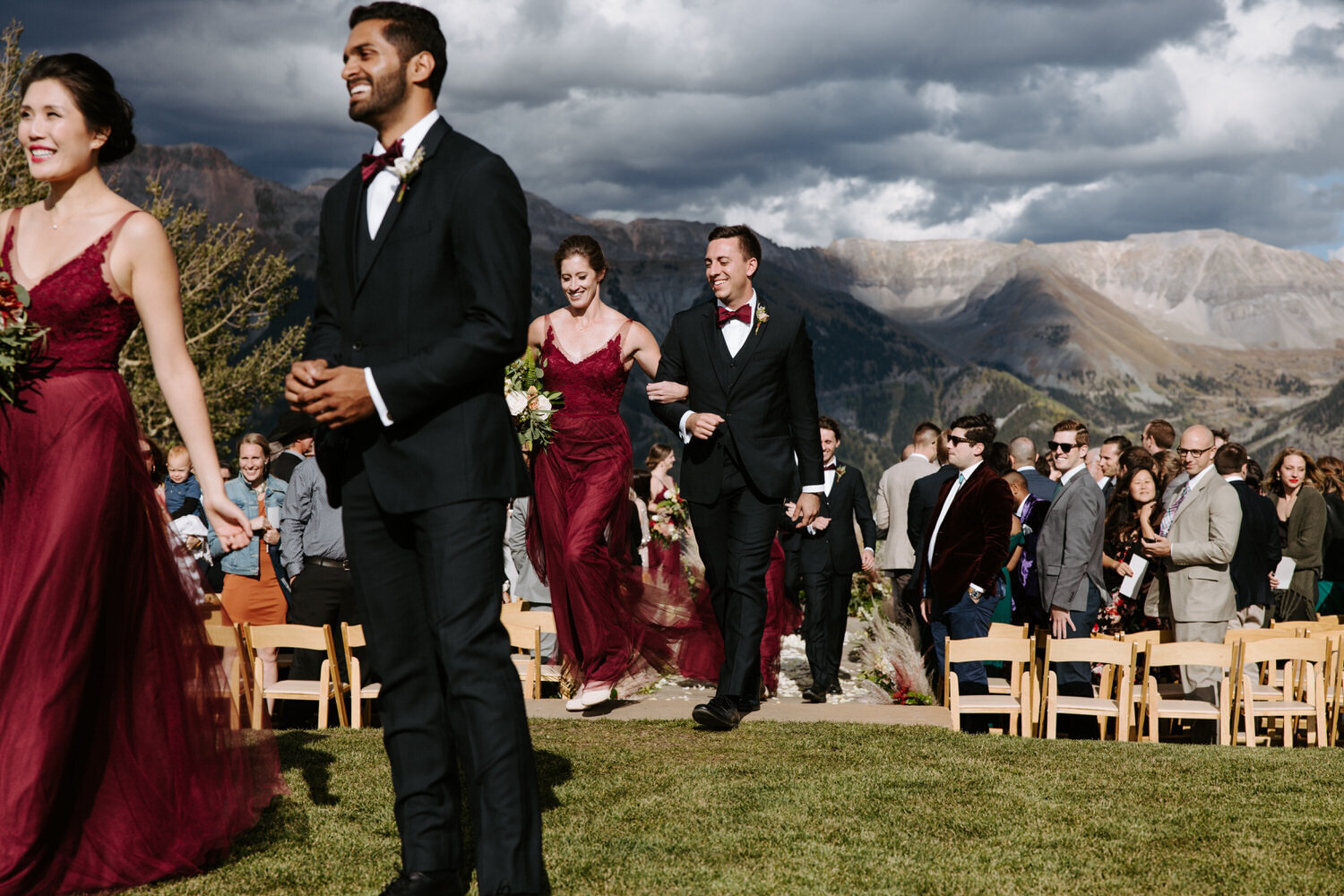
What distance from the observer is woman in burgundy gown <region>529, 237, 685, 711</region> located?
297 inches

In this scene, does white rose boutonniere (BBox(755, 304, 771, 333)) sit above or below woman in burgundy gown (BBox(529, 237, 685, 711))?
above

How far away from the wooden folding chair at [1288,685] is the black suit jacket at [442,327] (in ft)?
20.7

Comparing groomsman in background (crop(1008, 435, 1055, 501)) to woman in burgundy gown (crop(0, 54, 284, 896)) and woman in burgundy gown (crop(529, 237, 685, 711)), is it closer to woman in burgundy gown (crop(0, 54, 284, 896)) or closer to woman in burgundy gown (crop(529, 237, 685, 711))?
woman in burgundy gown (crop(529, 237, 685, 711))

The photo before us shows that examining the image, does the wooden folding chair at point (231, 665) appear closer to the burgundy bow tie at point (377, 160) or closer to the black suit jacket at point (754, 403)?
the burgundy bow tie at point (377, 160)

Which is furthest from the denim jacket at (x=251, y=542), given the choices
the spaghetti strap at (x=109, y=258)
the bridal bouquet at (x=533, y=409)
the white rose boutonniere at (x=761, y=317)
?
the spaghetti strap at (x=109, y=258)

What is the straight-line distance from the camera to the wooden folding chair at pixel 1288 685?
8086mm

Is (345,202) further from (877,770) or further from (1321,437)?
(1321,437)

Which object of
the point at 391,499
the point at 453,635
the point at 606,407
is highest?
the point at 606,407

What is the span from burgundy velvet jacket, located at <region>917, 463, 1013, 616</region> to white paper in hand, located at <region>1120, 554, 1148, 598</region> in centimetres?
176

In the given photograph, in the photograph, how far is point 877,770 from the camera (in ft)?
18.5

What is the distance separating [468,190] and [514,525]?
7943 mm

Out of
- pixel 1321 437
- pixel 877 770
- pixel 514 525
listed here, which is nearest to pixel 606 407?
pixel 877 770

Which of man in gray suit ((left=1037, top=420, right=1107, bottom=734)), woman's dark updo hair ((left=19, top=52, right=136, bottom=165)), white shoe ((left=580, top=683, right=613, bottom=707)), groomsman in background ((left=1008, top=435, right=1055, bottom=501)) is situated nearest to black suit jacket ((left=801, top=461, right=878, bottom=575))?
groomsman in background ((left=1008, top=435, right=1055, bottom=501))

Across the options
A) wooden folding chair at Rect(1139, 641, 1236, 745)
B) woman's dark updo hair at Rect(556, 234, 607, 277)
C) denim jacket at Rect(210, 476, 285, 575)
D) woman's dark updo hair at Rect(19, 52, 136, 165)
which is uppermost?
woman's dark updo hair at Rect(556, 234, 607, 277)
